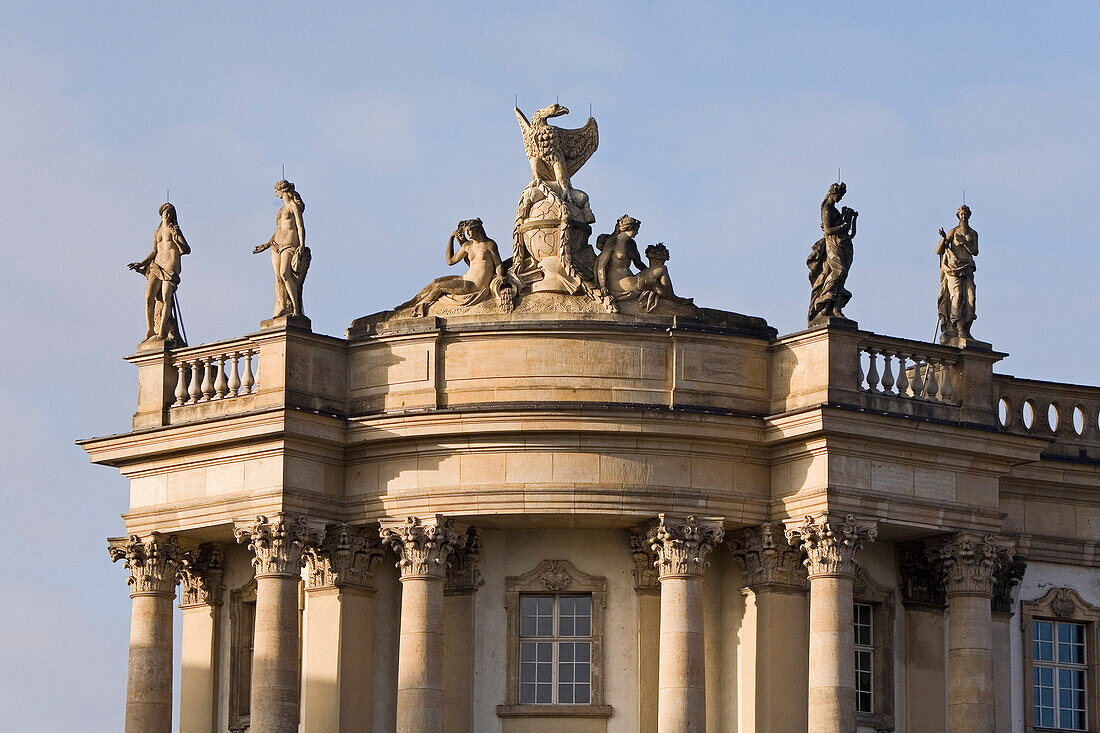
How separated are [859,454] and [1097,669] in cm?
591

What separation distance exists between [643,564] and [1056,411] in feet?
24.6

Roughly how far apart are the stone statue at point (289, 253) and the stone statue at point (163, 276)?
5.82ft

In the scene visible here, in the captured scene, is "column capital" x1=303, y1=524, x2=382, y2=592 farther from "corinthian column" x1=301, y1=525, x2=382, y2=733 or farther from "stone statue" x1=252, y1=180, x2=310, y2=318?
"stone statue" x1=252, y1=180, x2=310, y2=318

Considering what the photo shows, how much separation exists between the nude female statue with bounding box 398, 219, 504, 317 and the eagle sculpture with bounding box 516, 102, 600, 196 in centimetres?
174

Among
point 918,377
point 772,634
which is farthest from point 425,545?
point 918,377

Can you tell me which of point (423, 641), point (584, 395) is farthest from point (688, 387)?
point (423, 641)

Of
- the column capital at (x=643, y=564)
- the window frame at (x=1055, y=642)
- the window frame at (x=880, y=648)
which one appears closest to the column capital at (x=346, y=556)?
the column capital at (x=643, y=564)

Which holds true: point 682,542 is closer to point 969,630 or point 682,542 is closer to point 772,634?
point 772,634

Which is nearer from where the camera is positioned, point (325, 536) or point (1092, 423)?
point (325, 536)

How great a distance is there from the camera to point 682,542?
4778cm

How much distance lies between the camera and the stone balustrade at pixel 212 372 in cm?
4947

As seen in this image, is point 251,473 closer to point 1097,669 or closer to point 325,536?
point 325,536

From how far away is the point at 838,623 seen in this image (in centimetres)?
4738

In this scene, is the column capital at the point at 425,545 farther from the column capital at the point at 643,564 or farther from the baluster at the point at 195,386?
the baluster at the point at 195,386
